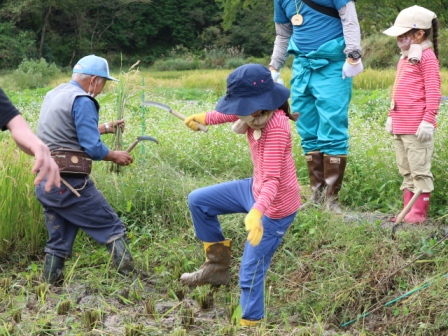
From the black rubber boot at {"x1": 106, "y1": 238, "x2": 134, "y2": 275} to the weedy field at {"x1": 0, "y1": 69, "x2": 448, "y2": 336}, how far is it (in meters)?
0.07

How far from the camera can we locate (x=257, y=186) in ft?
12.9

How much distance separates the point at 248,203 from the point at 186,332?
2.61 feet

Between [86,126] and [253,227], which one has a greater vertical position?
[86,126]

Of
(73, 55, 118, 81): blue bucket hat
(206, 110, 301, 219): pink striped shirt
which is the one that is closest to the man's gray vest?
(73, 55, 118, 81): blue bucket hat

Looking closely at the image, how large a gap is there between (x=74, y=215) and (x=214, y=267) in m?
0.95

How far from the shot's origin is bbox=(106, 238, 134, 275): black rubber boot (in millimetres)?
4641

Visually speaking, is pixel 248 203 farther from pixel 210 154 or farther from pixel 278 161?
pixel 210 154

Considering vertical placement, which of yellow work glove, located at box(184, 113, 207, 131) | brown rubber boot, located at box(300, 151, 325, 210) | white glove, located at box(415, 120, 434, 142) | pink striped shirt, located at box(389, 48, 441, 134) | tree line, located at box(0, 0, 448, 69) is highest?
yellow work glove, located at box(184, 113, 207, 131)

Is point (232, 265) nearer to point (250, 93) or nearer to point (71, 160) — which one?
point (71, 160)

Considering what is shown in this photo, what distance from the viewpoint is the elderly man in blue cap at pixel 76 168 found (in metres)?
4.42

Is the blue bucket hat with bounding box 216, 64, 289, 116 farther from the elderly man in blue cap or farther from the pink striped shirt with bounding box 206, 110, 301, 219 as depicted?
the elderly man in blue cap

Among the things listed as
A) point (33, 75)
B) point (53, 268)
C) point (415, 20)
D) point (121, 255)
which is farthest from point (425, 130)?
point (33, 75)

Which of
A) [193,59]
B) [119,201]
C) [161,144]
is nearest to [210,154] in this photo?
[161,144]

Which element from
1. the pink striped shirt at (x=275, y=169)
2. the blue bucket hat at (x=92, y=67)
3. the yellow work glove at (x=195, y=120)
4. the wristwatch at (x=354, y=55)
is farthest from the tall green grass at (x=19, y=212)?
the wristwatch at (x=354, y=55)
